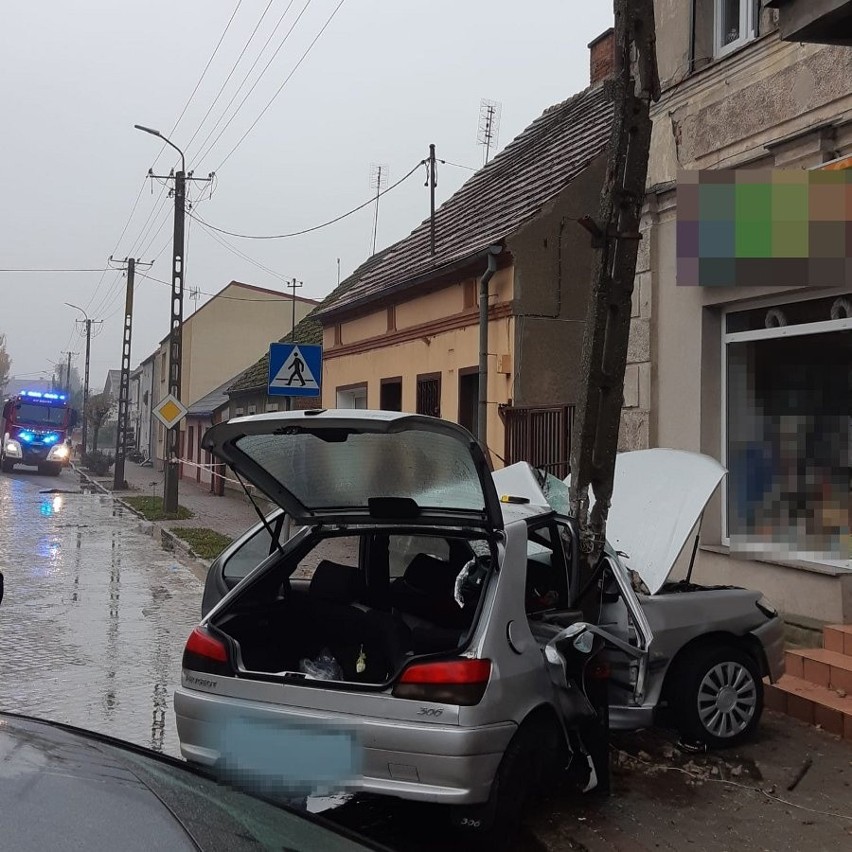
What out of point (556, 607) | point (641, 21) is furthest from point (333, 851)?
point (641, 21)

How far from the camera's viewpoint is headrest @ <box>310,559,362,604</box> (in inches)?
192

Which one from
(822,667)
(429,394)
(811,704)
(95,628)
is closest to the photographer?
(811,704)

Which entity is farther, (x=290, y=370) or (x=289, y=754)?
(x=290, y=370)

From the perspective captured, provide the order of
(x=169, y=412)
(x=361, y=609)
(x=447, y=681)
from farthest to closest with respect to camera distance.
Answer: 1. (x=169, y=412)
2. (x=361, y=609)
3. (x=447, y=681)

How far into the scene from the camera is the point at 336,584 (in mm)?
4957

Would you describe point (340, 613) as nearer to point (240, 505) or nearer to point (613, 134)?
point (613, 134)

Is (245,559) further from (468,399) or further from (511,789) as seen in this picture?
(468,399)

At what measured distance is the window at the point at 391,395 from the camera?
52.2 ft

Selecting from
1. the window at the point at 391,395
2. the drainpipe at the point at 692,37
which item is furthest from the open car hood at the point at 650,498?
the window at the point at 391,395

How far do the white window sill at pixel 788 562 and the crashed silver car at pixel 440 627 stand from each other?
1.43 metres

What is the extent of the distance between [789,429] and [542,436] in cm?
385

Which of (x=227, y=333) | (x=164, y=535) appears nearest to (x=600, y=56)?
(x=164, y=535)

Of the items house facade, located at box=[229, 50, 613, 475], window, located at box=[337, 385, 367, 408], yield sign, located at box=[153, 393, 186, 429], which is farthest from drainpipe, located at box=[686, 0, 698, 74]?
yield sign, located at box=[153, 393, 186, 429]

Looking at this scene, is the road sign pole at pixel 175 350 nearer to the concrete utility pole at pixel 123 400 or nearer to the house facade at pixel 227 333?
the concrete utility pole at pixel 123 400
